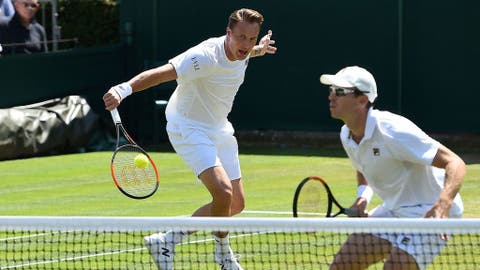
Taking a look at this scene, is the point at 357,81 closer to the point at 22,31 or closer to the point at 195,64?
the point at 195,64

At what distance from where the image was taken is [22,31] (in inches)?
690

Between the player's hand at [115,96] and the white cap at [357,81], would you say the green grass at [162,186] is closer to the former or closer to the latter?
the player's hand at [115,96]

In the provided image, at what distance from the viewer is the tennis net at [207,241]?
19.2 feet

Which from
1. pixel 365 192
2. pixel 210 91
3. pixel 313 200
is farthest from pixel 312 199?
pixel 210 91

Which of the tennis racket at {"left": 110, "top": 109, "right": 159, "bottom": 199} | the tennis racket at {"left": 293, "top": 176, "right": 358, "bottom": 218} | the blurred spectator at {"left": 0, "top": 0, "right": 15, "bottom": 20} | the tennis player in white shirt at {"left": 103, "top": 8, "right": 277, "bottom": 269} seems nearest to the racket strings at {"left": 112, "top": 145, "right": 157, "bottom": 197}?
the tennis racket at {"left": 110, "top": 109, "right": 159, "bottom": 199}

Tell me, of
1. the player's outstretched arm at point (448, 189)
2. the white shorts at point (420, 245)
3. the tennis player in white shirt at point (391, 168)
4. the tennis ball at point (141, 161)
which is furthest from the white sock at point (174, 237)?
the player's outstretched arm at point (448, 189)

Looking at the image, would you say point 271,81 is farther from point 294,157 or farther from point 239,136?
point 294,157

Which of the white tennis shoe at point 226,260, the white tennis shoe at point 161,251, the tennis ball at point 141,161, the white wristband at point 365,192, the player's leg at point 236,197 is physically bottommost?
the white tennis shoe at point 226,260

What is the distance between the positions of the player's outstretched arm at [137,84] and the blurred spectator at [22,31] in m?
9.39

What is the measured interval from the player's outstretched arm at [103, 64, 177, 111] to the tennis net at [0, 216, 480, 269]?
0.85m

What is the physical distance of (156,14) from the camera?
19375mm

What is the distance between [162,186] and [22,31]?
16.4 ft

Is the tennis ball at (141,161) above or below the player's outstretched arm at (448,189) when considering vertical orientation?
below

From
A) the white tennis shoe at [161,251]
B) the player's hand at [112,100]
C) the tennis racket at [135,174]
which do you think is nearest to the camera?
the player's hand at [112,100]
